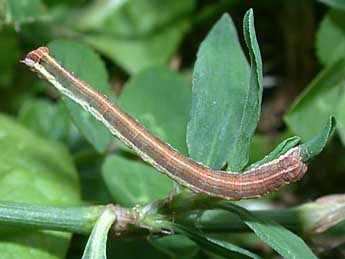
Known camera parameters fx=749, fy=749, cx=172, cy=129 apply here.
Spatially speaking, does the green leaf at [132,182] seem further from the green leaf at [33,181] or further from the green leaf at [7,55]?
the green leaf at [7,55]

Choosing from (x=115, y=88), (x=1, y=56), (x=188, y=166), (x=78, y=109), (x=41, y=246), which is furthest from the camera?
(x=115, y=88)

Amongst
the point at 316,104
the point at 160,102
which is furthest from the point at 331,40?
the point at 160,102

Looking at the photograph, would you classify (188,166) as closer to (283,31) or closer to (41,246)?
(41,246)

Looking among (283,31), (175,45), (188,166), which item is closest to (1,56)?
(175,45)

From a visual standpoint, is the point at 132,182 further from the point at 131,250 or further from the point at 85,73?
the point at 85,73

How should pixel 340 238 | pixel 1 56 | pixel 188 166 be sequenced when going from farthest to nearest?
pixel 1 56 → pixel 340 238 → pixel 188 166

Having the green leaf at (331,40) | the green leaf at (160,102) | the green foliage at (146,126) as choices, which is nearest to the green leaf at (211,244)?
the green foliage at (146,126)
